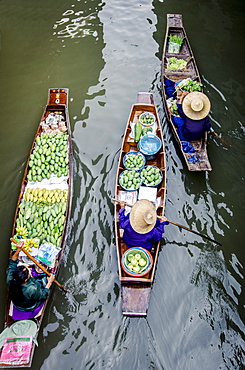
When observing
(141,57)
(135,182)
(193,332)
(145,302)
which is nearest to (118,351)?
(145,302)

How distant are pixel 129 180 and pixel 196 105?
2.76 m

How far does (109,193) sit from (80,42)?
24.7 feet

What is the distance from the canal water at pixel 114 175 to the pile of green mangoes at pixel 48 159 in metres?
0.74

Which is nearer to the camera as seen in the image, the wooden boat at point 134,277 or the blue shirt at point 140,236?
the wooden boat at point 134,277

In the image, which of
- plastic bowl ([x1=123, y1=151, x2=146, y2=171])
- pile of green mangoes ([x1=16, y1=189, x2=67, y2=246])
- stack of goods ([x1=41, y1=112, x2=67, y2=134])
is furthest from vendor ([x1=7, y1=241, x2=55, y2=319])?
stack of goods ([x1=41, y1=112, x2=67, y2=134])

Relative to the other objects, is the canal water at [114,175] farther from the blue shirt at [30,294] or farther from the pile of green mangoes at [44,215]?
the blue shirt at [30,294]

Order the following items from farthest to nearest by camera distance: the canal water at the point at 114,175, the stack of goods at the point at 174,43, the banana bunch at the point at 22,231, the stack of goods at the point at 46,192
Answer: the stack of goods at the point at 174,43 → the stack of goods at the point at 46,192 → the banana bunch at the point at 22,231 → the canal water at the point at 114,175

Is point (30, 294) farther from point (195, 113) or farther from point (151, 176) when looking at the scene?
point (195, 113)

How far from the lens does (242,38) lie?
39.1 ft

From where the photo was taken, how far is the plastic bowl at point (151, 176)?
6957mm

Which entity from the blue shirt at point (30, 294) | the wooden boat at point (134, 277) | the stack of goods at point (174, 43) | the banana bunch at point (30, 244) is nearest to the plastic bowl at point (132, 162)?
the wooden boat at point (134, 277)

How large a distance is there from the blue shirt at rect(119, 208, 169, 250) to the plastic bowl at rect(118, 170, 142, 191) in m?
1.10

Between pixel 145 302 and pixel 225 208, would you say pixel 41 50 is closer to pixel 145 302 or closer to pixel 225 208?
pixel 225 208

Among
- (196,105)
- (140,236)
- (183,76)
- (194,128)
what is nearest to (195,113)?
(196,105)
